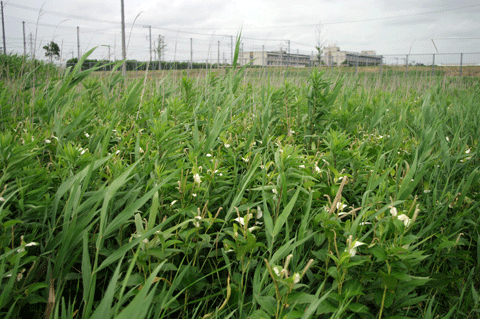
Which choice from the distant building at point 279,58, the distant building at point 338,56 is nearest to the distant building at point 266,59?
the distant building at point 279,58

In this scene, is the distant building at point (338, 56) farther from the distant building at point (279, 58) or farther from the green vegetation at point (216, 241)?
the green vegetation at point (216, 241)

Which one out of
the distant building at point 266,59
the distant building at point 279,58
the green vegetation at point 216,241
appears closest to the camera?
the green vegetation at point 216,241

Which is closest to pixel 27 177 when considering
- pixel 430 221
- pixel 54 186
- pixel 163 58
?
pixel 54 186

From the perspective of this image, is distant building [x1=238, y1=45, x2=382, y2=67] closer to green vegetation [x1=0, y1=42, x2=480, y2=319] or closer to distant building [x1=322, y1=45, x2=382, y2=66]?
distant building [x1=322, y1=45, x2=382, y2=66]

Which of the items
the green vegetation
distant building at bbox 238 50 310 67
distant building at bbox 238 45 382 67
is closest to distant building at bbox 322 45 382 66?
distant building at bbox 238 45 382 67

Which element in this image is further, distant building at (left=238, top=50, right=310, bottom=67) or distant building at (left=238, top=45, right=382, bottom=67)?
distant building at (left=238, top=45, right=382, bottom=67)

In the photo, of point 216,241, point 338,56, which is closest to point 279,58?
point 338,56

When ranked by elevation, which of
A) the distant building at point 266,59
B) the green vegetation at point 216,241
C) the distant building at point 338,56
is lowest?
the green vegetation at point 216,241

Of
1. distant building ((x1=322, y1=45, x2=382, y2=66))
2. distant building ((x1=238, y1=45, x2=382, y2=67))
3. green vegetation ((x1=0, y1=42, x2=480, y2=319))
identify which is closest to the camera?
green vegetation ((x1=0, y1=42, x2=480, y2=319))

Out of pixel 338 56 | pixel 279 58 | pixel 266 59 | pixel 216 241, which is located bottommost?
pixel 216 241

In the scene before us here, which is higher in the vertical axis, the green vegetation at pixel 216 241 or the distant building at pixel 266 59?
the distant building at pixel 266 59

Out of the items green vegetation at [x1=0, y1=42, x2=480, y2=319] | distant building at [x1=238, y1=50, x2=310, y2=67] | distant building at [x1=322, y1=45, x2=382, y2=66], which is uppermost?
distant building at [x1=322, y1=45, x2=382, y2=66]

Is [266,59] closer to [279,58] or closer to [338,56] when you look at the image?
[338,56]

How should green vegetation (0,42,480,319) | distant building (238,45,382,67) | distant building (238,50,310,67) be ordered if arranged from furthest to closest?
distant building (238,45,382,67) < distant building (238,50,310,67) < green vegetation (0,42,480,319)
